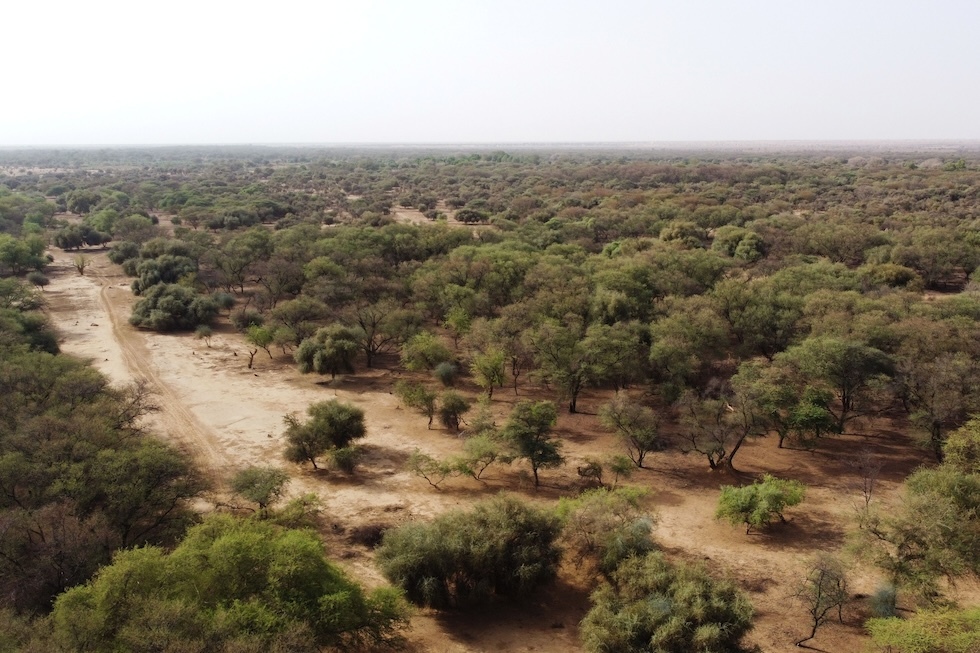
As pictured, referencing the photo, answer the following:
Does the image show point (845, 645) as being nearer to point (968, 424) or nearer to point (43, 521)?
point (968, 424)

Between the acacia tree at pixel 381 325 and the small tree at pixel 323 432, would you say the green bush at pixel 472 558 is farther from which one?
the acacia tree at pixel 381 325

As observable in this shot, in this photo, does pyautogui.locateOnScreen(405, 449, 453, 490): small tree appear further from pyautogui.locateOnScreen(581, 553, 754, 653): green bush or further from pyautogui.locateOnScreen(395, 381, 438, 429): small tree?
pyautogui.locateOnScreen(581, 553, 754, 653): green bush

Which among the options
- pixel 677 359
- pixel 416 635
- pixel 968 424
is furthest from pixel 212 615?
pixel 968 424

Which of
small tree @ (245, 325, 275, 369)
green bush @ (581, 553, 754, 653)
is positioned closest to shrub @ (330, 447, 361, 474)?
green bush @ (581, 553, 754, 653)

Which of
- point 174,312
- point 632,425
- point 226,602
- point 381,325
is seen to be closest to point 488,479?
point 632,425

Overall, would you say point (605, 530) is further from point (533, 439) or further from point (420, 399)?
point (420, 399)

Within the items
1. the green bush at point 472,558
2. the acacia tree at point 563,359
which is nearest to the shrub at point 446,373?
the acacia tree at point 563,359
